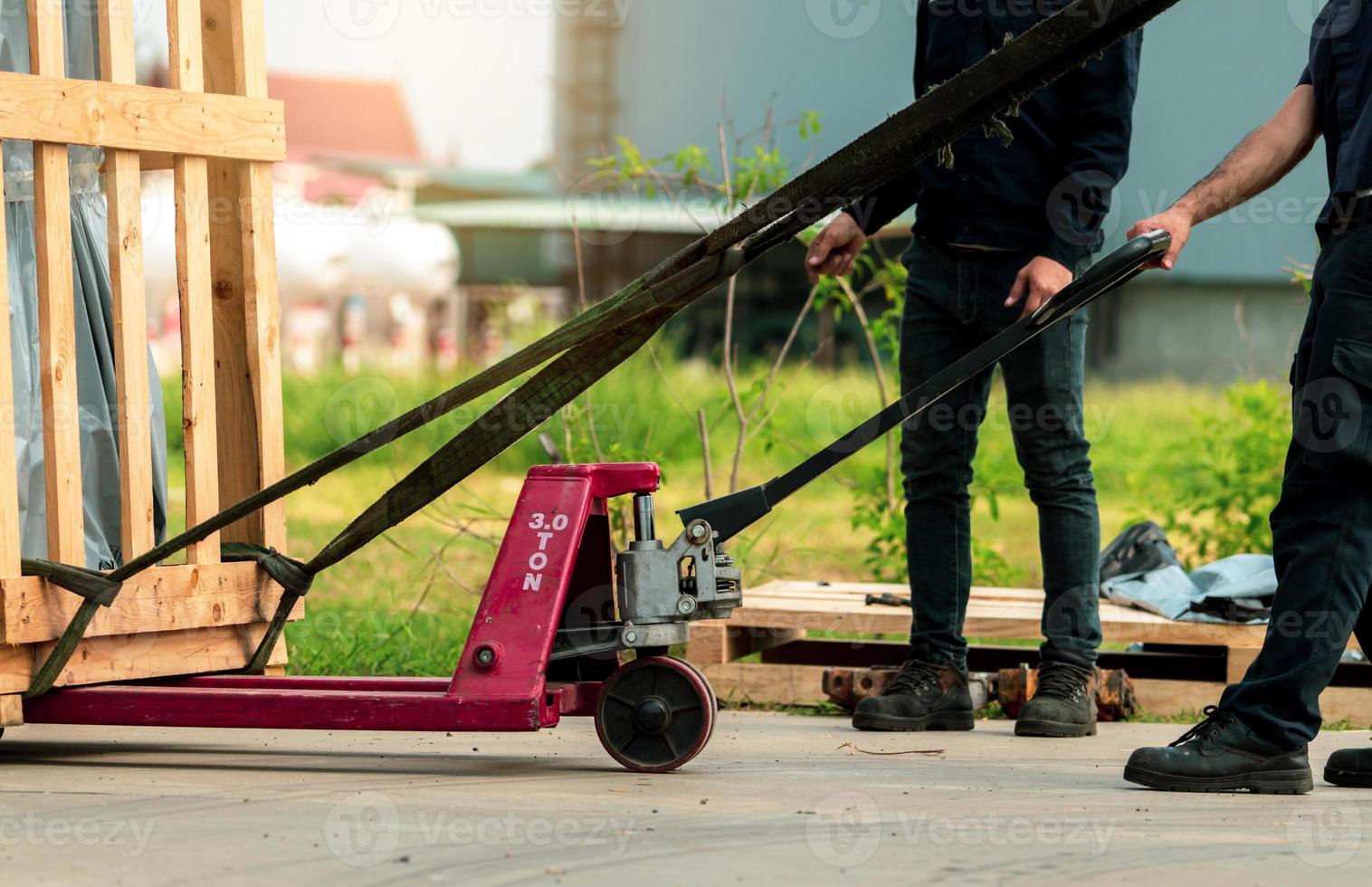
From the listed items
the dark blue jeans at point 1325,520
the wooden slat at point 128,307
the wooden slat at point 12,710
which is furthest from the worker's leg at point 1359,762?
the wooden slat at point 12,710

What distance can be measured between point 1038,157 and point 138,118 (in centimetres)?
207

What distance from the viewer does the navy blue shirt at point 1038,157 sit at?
3.61 m

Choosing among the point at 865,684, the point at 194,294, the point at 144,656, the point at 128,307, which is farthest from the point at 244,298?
the point at 865,684

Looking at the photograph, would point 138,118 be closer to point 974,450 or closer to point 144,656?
point 144,656

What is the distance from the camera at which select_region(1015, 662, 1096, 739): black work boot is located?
142 inches

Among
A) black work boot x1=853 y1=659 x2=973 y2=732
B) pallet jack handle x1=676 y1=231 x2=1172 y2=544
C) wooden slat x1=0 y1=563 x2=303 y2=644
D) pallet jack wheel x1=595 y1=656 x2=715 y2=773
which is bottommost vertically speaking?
black work boot x1=853 y1=659 x2=973 y2=732

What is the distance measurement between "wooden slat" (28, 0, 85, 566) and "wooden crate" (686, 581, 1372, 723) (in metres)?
1.73

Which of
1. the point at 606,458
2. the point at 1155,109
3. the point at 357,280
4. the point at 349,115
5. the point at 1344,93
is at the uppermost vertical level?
the point at 349,115

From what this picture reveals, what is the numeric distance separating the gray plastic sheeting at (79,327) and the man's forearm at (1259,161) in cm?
235

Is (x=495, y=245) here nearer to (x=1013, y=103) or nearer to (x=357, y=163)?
(x=357, y=163)

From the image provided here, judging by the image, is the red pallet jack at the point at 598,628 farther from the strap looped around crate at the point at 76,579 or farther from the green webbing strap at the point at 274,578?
the green webbing strap at the point at 274,578

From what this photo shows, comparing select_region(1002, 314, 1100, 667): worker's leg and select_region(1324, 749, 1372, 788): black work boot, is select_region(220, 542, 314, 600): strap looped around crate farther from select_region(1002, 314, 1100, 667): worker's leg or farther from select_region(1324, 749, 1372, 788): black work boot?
select_region(1324, 749, 1372, 788): black work boot

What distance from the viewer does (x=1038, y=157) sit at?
3.68 m

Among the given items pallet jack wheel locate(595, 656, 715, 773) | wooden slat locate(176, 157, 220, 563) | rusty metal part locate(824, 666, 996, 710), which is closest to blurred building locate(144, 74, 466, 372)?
rusty metal part locate(824, 666, 996, 710)
